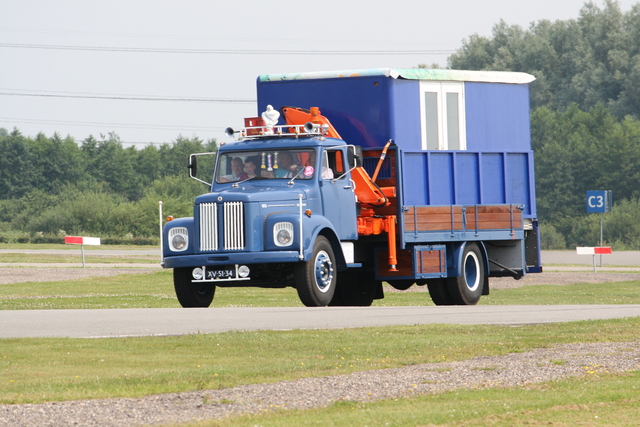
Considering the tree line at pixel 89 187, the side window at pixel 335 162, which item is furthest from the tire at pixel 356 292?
the tree line at pixel 89 187

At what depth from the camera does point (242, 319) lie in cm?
1564

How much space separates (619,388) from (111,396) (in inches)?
161

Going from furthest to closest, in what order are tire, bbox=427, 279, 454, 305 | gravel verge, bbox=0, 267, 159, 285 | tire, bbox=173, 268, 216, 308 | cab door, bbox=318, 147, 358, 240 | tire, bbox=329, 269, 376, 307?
gravel verge, bbox=0, 267, 159, 285, tire, bbox=329, 269, 376, 307, tire, bbox=427, 279, 454, 305, cab door, bbox=318, 147, 358, 240, tire, bbox=173, 268, 216, 308

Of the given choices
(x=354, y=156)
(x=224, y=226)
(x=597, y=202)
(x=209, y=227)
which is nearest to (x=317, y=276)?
(x=224, y=226)

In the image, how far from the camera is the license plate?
57.9ft

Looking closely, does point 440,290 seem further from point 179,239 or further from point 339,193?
point 179,239

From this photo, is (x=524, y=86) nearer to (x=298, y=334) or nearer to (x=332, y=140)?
(x=332, y=140)

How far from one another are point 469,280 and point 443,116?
3.16 m

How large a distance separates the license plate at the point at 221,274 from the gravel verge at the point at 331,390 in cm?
654

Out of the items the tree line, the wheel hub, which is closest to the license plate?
the wheel hub

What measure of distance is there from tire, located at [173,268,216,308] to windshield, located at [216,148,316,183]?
65.7 inches

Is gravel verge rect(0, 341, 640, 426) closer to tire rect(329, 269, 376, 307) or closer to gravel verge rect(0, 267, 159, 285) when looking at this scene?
tire rect(329, 269, 376, 307)

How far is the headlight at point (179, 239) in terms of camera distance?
18.0 metres

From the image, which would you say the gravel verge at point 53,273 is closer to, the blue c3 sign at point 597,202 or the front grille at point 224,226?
the front grille at point 224,226
